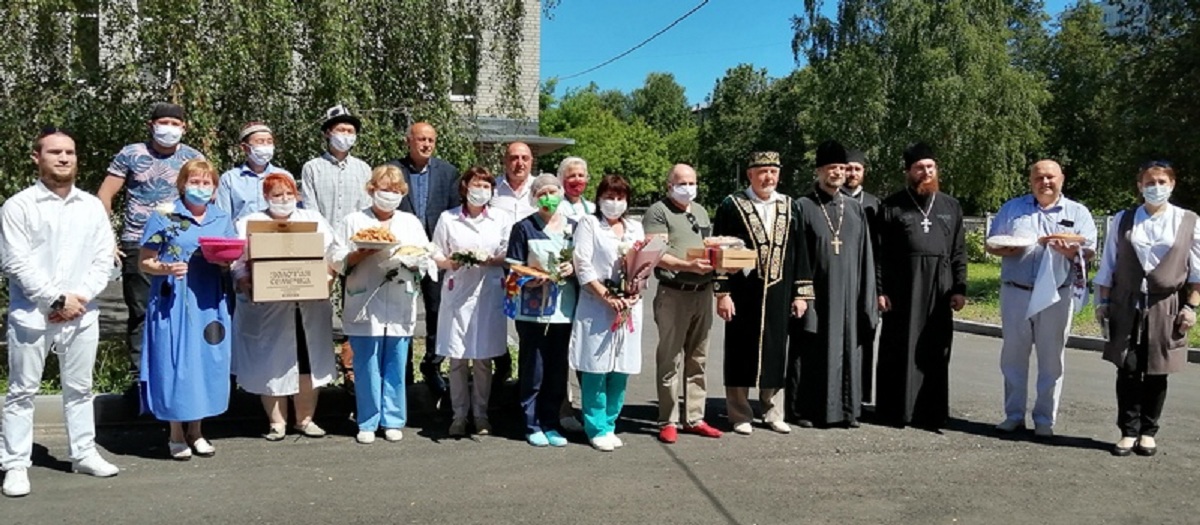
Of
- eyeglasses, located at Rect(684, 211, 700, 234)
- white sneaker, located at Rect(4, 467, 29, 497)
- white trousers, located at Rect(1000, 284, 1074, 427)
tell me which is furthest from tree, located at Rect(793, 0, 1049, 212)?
white sneaker, located at Rect(4, 467, 29, 497)

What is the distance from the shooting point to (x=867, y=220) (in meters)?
7.42

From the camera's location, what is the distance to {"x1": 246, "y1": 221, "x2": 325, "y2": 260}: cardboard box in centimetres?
568

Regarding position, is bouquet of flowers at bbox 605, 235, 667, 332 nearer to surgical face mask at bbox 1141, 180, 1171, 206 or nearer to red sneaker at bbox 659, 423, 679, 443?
red sneaker at bbox 659, 423, 679, 443

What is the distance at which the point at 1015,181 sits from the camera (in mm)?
36562

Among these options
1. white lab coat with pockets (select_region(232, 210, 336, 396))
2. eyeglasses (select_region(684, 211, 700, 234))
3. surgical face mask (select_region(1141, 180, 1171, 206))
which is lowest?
white lab coat with pockets (select_region(232, 210, 336, 396))

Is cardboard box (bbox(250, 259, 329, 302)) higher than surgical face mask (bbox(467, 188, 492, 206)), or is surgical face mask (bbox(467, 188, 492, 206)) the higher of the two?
surgical face mask (bbox(467, 188, 492, 206))

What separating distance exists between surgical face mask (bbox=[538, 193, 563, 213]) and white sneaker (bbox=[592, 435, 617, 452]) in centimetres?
158

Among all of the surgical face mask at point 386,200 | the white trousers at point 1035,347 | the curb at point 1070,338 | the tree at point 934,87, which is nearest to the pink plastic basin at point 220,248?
the surgical face mask at point 386,200

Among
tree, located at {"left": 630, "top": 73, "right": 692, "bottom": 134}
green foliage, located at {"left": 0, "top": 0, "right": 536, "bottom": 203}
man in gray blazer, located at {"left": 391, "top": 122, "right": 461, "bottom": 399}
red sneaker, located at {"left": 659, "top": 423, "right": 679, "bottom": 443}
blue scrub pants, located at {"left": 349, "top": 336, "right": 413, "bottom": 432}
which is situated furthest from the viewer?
tree, located at {"left": 630, "top": 73, "right": 692, "bottom": 134}

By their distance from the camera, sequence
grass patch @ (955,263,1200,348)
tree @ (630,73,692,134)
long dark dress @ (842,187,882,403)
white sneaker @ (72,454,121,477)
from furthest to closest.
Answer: tree @ (630,73,692,134)
grass patch @ (955,263,1200,348)
long dark dress @ (842,187,882,403)
white sneaker @ (72,454,121,477)

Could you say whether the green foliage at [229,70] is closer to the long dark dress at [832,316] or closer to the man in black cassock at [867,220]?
the man in black cassock at [867,220]

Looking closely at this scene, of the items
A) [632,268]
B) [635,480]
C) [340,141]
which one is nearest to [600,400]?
[635,480]

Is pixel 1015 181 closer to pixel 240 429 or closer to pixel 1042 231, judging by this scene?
pixel 1042 231

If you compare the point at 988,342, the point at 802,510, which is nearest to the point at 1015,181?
the point at 988,342
